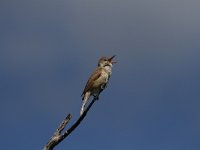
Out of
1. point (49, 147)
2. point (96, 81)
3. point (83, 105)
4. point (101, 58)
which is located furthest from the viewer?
point (101, 58)

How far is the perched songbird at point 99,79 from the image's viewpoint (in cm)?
1328

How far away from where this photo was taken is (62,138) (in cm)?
816

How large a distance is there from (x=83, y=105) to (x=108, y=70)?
2.55 meters

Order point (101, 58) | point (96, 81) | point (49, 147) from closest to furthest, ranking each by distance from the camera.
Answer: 1. point (49, 147)
2. point (96, 81)
3. point (101, 58)

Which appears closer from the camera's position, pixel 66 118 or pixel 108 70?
pixel 66 118

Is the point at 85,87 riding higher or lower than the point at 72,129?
higher

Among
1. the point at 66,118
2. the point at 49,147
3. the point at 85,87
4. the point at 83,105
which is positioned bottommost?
the point at 49,147

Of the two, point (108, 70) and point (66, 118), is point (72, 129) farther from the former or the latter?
point (108, 70)

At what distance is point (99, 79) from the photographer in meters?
13.6

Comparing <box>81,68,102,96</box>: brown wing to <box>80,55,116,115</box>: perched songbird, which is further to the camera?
<box>81,68,102,96</box>: brown wing

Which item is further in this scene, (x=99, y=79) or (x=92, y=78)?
(x=92, y=78)

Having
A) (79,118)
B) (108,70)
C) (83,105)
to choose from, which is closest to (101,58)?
(108,70)

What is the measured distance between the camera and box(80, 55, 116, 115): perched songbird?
43.6ft

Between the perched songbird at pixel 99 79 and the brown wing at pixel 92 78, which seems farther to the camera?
the brown wing at pixel 92 78
